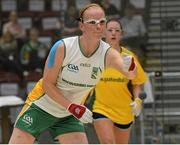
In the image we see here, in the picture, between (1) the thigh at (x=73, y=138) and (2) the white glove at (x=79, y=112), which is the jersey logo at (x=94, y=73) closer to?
(2) the white glove at (x=79, y=112)

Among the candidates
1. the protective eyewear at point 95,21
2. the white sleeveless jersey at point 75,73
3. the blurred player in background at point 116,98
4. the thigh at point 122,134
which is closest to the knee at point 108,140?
the blurred player in background at point 116,98

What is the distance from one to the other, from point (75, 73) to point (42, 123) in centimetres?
53

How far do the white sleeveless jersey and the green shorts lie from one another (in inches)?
2.2

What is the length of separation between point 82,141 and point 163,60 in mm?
Result: 4319

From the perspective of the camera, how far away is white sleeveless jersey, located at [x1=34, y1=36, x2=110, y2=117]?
518cm

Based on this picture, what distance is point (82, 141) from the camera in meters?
5.30

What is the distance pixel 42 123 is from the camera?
5.30m

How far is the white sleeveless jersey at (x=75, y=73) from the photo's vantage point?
518cm

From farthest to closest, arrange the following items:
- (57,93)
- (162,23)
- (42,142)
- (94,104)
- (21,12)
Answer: (21,12)
(162,23)
(42,142)
(94,104)
(57,93)

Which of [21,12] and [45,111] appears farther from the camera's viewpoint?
[21,12]

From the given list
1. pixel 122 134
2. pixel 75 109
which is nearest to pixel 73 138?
pixel 75 109

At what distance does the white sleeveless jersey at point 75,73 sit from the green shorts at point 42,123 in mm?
57

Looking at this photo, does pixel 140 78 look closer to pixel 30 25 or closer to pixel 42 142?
pixel 42 142

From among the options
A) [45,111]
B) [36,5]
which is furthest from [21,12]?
[45,111]
